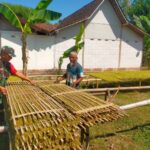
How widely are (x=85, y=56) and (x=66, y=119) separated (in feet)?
53.7

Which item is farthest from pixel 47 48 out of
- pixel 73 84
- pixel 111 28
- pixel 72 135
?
pixel 72 135

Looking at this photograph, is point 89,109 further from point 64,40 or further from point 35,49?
point 64,40

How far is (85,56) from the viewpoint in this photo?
19.3 meters

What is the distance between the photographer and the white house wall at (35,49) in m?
16.6

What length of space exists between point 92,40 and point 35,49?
474cm

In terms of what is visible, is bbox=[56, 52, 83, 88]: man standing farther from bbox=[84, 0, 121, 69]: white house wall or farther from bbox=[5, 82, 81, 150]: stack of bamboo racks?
bbox=[84, 0, 121, 69]: white house wall

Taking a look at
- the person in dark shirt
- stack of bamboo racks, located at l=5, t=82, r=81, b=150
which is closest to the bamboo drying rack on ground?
stack of bamboo racks, located at l=5, t=82, r=81, b=150

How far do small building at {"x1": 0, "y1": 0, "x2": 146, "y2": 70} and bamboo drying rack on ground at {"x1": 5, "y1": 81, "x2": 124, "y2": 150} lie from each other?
13.3 metres

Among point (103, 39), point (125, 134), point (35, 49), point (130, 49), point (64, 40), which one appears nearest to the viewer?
point (125, 134)

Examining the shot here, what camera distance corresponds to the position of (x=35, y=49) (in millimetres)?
17500

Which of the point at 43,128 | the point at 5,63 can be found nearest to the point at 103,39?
the point at 5,63

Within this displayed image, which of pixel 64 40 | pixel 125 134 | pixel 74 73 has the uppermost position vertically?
pixel 64 40

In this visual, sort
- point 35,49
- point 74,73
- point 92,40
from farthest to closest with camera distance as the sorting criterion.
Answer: point 92,40 < point 35,49 < point 74,73

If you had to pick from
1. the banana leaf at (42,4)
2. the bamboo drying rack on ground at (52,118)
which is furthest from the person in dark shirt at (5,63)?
the banana leaf at (42,4)
